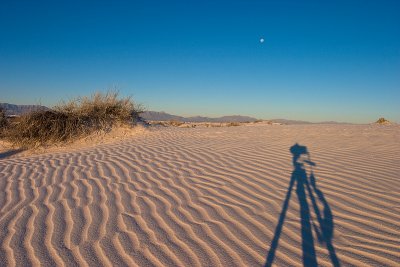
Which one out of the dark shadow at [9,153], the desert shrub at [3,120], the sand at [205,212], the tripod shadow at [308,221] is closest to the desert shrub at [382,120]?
the sand at [205,212]

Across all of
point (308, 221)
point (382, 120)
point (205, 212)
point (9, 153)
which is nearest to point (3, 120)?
point (9, 153)

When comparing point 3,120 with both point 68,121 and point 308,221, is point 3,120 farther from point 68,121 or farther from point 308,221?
point 308,221

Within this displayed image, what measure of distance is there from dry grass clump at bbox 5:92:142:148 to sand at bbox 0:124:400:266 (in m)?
4.72

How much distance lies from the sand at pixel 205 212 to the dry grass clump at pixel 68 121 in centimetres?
472

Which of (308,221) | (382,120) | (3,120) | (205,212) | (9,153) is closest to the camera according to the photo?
(308,221)

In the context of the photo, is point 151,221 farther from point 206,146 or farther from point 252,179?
point 206,146

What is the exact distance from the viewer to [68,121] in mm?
11414

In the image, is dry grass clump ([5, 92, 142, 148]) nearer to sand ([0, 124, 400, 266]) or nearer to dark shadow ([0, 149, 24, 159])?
dark shadow ([0, 149, 24, 159])

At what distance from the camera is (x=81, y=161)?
684 centimetres

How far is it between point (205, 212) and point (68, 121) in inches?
362

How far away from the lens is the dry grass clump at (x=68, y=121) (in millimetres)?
11031

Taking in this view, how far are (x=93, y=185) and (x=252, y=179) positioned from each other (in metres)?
2.44

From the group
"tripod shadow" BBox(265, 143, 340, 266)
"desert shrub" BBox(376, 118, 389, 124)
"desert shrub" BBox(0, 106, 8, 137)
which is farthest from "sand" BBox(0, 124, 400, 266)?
"desert shrub" BBox(376, 118, 389, 124)

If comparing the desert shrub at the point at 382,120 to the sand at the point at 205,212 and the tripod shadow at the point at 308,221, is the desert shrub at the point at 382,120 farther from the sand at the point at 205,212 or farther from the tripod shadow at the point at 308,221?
the tripod shadow at the point at 308,221
